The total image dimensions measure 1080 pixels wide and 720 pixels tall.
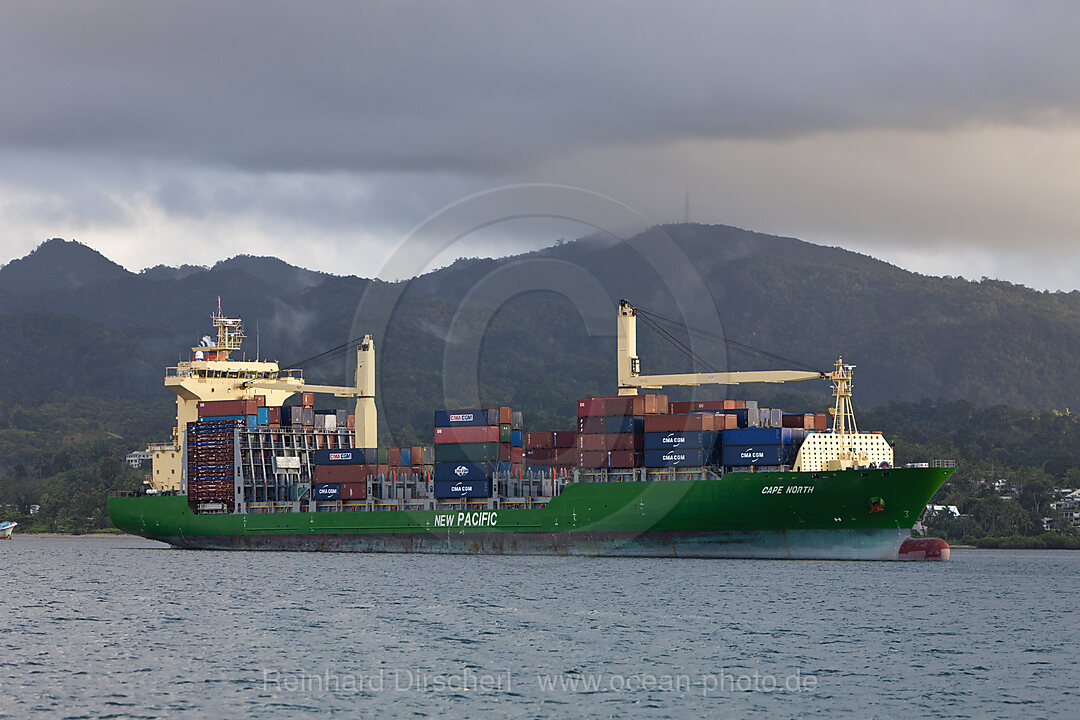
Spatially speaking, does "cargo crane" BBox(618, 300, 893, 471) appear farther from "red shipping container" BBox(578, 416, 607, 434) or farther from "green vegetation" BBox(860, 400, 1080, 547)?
"green vegetation" BBox(860, 400, 1080, 547)

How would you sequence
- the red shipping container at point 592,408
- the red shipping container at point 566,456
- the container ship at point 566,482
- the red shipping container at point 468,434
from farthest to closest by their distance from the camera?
the red shipping container at point 566,456 < the red shipping container at point 468,434 < the red shipping container at point 592,408 < the container ship at point 566,482

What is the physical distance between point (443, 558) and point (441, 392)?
397 feet

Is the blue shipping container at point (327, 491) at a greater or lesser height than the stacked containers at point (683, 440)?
lesser

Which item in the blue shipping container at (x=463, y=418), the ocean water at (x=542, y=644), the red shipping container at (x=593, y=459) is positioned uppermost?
the blue shipping container at (x=463, y=418)

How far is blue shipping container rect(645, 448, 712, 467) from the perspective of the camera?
2466 inches

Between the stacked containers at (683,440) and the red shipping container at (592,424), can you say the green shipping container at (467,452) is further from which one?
the stacked containers at (683,440)

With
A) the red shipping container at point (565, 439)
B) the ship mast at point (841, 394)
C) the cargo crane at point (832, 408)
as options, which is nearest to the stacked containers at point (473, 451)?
the red shipping container at point (565, 439)

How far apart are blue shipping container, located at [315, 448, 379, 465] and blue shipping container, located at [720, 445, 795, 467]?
2213 centimetres

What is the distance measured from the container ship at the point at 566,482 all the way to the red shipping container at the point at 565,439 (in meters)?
0.12

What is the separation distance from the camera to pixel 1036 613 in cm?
4894

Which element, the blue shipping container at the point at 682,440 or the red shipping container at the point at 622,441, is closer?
the blue shipping container at the point at 682,440

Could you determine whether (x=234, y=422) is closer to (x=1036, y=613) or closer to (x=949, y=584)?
(x=949, y=584)

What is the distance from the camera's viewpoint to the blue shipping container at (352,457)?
7494 centimetres

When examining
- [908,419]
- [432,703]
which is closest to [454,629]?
[432,703]
